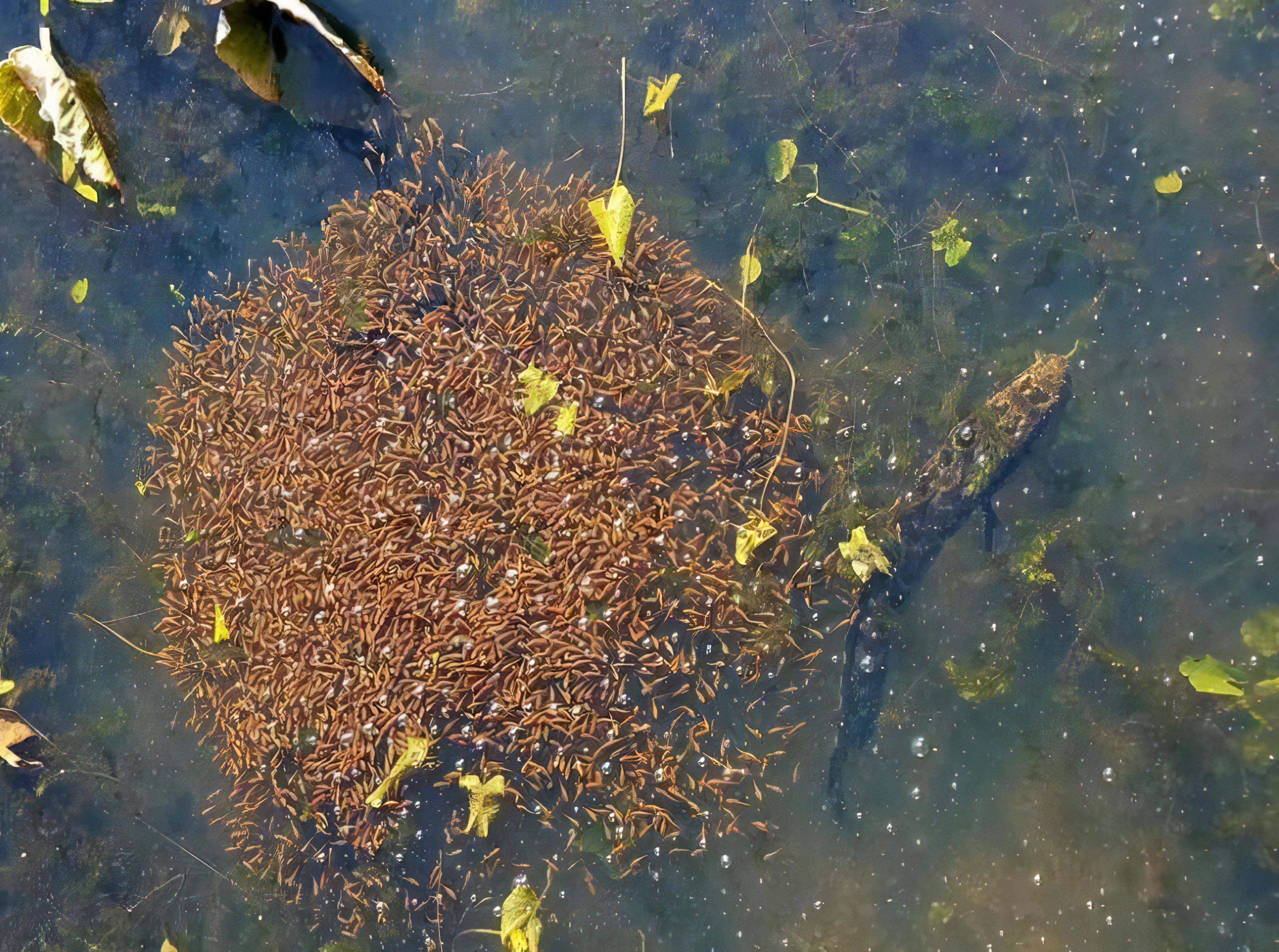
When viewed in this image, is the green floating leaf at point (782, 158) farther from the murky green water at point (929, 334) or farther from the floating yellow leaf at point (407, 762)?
the floating yellow leaf at point (407, 762)

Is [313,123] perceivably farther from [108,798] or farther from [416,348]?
[108,798]

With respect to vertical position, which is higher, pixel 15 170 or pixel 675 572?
pixel 15 170

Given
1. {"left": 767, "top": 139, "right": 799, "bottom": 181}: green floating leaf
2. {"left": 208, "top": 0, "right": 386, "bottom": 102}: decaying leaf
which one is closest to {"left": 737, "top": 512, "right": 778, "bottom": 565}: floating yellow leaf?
{"left": 767, "top": 139, "right": 799, "bottom": 181}: green floating leaf

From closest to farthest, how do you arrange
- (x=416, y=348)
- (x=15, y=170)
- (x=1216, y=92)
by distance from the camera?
(x=1216, y=92)
(x=416, y=348)
(x=15, y=170)

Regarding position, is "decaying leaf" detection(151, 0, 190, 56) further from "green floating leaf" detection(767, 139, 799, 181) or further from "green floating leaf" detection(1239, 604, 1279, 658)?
"green floating leaf" detection(1239, 604, 1279, 658)

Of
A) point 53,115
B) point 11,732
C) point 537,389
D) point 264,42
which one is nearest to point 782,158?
point 537,389

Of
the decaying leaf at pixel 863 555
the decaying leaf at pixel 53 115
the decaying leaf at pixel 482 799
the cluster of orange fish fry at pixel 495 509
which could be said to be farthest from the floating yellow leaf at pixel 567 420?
the decaying leaf at pixel 53 115

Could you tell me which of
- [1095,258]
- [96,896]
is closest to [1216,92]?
[1095,258]
